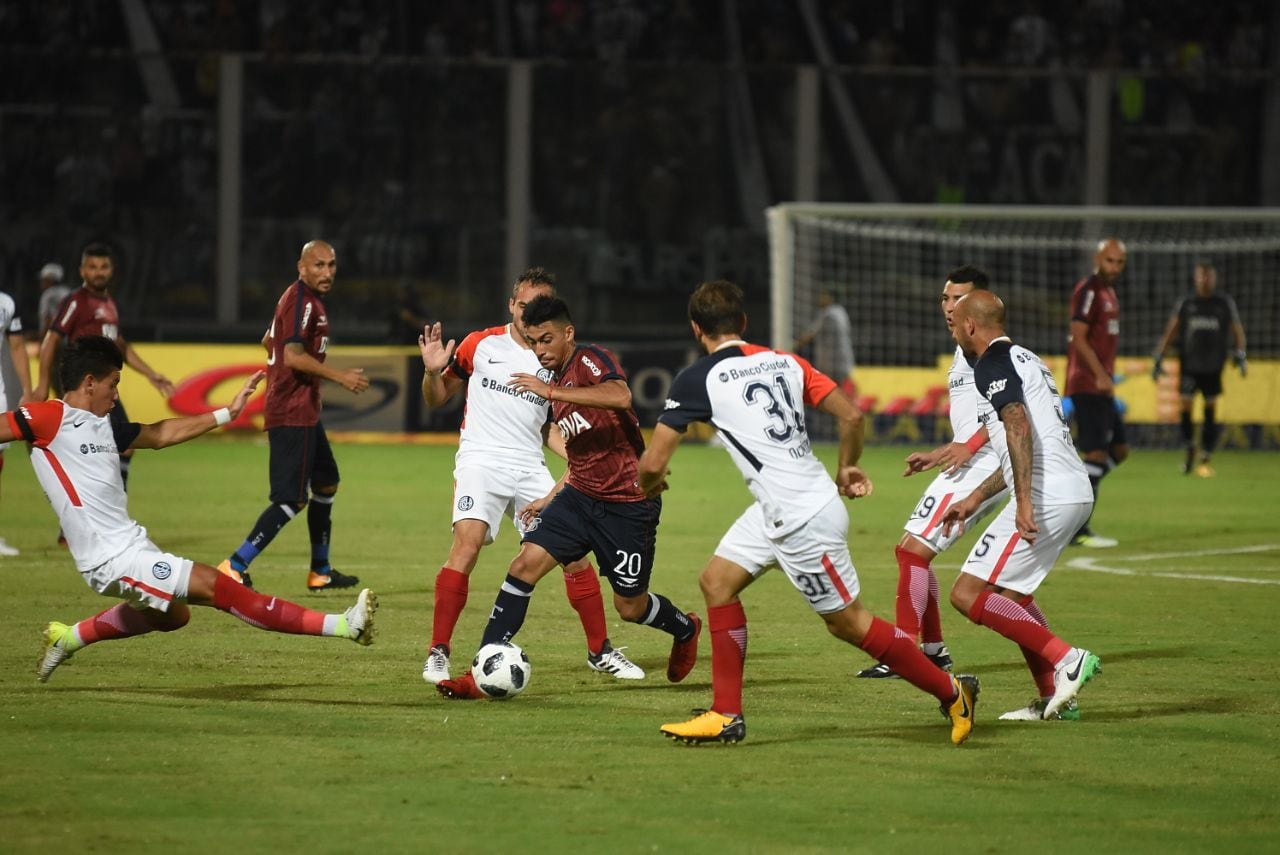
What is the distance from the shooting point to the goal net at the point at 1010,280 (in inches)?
930

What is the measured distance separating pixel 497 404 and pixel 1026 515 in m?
2.76

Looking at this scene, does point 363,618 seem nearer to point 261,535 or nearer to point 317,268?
point 261,535

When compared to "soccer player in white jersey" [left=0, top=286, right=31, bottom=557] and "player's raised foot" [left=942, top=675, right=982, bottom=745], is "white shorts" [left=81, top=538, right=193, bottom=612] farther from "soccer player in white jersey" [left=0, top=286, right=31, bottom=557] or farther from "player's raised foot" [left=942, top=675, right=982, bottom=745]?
"soccer player in white jersey" [left=0, top=286, right=31, bottom=557]

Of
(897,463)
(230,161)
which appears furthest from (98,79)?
(897,463)

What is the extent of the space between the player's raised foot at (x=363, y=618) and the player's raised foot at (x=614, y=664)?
1265 mm

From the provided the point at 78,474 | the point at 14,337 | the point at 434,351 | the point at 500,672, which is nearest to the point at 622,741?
the point at 500,672

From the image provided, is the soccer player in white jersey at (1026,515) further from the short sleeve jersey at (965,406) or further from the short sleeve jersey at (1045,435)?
the short sleeve jersey at (965,406)

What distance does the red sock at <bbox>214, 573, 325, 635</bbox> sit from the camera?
739 cm

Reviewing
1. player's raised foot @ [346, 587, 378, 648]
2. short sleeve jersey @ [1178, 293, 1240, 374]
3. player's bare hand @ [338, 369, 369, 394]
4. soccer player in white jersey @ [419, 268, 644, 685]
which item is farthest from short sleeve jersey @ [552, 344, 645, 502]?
short sleeve jersey @ [1178, 293, 1240, 374]

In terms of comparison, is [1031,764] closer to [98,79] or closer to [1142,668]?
[1142,668]

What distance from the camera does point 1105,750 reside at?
21.9 feet

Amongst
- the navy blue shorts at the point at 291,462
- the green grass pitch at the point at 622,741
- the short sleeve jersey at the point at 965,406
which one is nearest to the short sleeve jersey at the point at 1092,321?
the green grass pitch at the point at 622,741

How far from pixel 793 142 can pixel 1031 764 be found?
21.7 meters

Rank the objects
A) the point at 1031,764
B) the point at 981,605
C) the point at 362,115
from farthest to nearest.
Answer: the point at 362,115
the point at 981,605
the point at 1031,764
